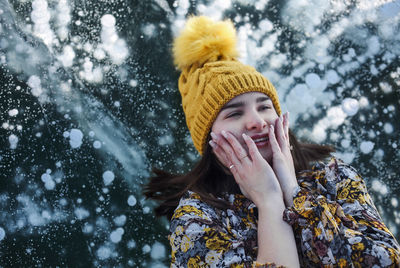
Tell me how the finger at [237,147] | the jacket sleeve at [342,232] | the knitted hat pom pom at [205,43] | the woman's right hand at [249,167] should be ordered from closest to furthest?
the jacket sleeve at [342,232]
the woman's right hand at [249,167]
the finger at [237,147]
the knitted hat pom pom at [205,43]

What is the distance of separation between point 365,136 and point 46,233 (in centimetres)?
170

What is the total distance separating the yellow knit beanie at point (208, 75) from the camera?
1358mm

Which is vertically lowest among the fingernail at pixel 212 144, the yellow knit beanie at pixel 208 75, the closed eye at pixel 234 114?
the fingernail at pixel 212 144

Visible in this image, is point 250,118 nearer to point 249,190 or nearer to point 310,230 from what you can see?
point 249,190

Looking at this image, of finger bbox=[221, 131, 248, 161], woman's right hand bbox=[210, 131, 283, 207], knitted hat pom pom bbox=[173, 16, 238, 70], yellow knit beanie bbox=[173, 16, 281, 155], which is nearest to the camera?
woman's right hand bbox=[210, 131, 283, 207]

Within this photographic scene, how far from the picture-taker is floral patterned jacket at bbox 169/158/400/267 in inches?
39.2

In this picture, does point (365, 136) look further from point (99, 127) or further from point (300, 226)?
point (99, 127)

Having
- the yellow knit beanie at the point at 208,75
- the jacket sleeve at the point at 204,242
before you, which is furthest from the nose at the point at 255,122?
the jacket sleeve at the point at 204,242

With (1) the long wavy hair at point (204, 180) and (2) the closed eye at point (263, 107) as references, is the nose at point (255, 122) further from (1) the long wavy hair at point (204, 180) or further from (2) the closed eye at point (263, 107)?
(1) the long wavy hair at point (204, 180)

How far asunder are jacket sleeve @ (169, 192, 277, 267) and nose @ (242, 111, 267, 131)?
34 centimetres

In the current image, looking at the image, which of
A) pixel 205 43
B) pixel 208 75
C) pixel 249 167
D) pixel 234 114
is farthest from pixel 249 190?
pixel 205 43

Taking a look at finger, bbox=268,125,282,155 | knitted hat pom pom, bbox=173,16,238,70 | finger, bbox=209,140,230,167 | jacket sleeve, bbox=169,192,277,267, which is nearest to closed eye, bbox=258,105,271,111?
finger, bbox=268,125,282,155

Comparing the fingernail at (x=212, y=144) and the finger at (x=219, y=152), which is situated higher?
the fingernail at (x=212, y=144)

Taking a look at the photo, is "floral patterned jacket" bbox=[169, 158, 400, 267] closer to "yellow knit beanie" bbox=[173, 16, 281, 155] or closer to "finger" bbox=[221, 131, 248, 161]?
"finger" bbox=[221, 131, 248, 161]
